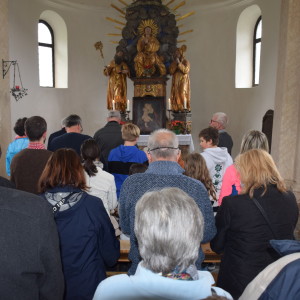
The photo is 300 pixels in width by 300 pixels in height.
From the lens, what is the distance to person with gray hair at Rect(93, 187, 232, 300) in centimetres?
130

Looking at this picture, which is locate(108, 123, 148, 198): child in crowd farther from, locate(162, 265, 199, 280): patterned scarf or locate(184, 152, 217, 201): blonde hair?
locate(162, 265, 199, 280): patterned scarf

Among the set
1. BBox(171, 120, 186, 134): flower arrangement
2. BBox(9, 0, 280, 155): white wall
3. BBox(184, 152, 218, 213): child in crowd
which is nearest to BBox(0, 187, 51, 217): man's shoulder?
BBox(184, 152, 218, 213): child in crowd

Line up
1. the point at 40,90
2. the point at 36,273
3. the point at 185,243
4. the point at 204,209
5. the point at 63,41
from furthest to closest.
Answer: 1. the point at 63,41
2. the point at 40,90
3. the point at 204,209
4. the point at 36,273
5. the point at 185,243

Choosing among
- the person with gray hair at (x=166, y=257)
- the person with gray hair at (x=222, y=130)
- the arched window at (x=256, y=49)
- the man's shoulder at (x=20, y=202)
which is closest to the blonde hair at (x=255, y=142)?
the person with gray hair at (x=222, y=130)

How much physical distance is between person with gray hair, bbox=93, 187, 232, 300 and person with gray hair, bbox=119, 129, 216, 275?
809 mm

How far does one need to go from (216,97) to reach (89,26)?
507 cm

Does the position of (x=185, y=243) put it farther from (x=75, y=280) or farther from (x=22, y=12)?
(x=22, y=12)

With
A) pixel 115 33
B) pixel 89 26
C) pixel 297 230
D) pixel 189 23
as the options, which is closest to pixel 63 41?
pixel 89 26

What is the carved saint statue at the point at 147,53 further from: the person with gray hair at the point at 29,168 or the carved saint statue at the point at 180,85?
the person with gray hair at the point at 29,168

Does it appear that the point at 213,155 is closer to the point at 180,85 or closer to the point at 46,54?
the point at 180,85

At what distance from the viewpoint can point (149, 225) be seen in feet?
4.38

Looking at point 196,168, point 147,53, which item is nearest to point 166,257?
point 196,168

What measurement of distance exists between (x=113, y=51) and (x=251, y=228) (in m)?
11.7

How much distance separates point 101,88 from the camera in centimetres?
1315
